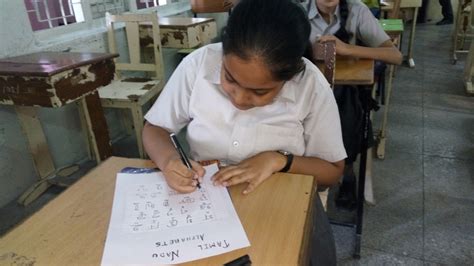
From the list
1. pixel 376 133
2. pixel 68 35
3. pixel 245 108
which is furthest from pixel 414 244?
pixel 68 35

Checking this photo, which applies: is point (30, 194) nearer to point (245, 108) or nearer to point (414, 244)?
point (245, 108)

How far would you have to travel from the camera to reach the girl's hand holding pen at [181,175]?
0.80 metres

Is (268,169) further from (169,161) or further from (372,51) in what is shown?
(372,51)

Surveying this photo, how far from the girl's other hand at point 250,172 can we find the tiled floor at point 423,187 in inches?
39.1

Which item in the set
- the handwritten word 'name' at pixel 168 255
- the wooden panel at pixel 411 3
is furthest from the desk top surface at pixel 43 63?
the wooden panel at pixel 411 3

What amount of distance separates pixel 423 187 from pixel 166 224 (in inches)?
74.2

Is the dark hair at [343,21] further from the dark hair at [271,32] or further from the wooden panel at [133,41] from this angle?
the wooden panel at [133,41]

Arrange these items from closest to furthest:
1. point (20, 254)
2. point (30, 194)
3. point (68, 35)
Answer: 1. point (20, 254)
2. point (30, 194)
3. point (68, 35)

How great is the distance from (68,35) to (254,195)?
219 centimetres

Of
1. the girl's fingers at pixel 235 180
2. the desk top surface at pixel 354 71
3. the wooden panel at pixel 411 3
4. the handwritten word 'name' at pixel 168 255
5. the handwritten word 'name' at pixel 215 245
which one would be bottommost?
the handwritten word 'name' at pixel 215 245

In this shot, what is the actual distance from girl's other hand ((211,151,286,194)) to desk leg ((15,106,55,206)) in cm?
170

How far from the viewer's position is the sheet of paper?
628 millimetres

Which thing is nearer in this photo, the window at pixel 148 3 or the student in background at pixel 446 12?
the window at pixel 148 3

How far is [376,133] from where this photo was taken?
2.62m
